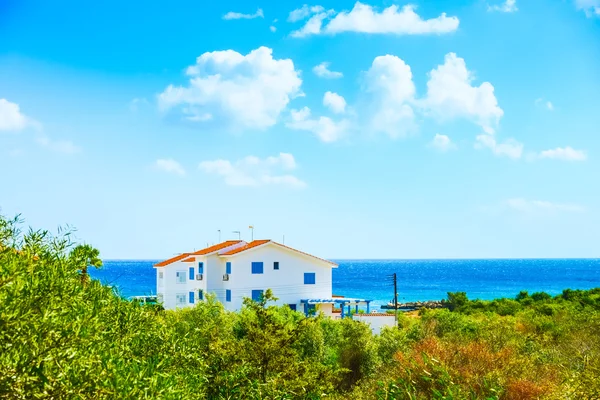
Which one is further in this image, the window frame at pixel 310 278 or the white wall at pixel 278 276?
the window frame at pixel 310 278

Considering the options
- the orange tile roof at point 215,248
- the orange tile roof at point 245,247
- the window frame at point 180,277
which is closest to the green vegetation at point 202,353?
the orange tile roof at point 245,247

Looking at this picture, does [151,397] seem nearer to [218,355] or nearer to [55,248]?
[55,248]

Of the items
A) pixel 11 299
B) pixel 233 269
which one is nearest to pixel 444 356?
pixel 11 299

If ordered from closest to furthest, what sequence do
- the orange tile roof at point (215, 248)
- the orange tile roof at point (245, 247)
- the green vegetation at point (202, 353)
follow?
the green vegetation at point (202, 353), the orange tile roof at point (245, 247), the orange tile roof at point (215, 248)

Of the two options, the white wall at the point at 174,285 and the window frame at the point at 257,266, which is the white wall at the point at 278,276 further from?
the white wall at the point at 174,285

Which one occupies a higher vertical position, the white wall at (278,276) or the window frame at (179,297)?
the white wall at (278,276)

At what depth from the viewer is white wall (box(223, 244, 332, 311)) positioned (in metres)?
51.0

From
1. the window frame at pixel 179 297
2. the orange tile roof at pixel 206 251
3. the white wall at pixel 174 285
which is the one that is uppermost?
the orange tile roof at pixel 206 251

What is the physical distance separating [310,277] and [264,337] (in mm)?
36689

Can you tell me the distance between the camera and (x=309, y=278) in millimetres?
53531

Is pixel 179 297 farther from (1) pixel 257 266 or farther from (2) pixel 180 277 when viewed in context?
(1) pixel 257 266

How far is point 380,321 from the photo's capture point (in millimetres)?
48031

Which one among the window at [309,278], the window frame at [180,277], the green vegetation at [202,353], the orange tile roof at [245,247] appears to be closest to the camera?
the green vegetation at [202,353]

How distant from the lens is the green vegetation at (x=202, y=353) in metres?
6.84
